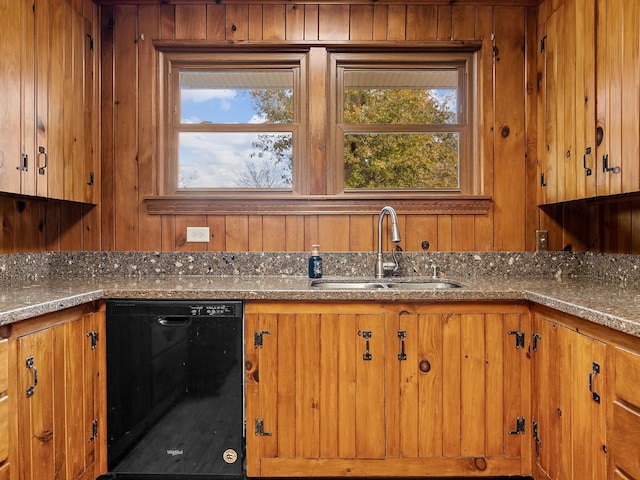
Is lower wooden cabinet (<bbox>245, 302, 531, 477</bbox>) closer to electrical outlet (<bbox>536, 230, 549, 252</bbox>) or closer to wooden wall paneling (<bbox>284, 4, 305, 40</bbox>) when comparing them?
electrical outlet (<bbox>536, 230, 549, 252</bbox>)

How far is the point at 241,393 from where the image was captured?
175cm

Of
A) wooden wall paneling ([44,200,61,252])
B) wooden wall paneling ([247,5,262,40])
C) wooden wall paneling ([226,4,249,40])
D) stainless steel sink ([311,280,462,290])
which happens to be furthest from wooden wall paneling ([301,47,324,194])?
wooden wall paneling ([44,200,61,252])

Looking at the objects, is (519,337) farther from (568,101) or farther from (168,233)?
(168,233)

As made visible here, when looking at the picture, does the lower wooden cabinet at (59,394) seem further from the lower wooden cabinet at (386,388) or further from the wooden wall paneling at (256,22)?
the wooden wall paneling at (256,22)

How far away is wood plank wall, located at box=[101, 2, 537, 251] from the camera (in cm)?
230

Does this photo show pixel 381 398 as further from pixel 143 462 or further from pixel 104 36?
pixel 104 36

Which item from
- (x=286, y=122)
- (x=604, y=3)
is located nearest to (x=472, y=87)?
(x=604, y=3)

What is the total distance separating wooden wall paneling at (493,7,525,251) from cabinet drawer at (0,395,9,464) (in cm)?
231

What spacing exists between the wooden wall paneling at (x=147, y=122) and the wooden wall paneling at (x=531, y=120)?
6.97 ft

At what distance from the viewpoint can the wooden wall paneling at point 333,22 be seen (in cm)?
230

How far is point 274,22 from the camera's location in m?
2.30

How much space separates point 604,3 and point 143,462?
Result: 281 centimetres

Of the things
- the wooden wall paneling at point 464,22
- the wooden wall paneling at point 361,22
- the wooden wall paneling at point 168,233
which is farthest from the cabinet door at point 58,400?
the wooden wall paneling at point 464,22

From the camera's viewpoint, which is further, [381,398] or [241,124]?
[241,124]
